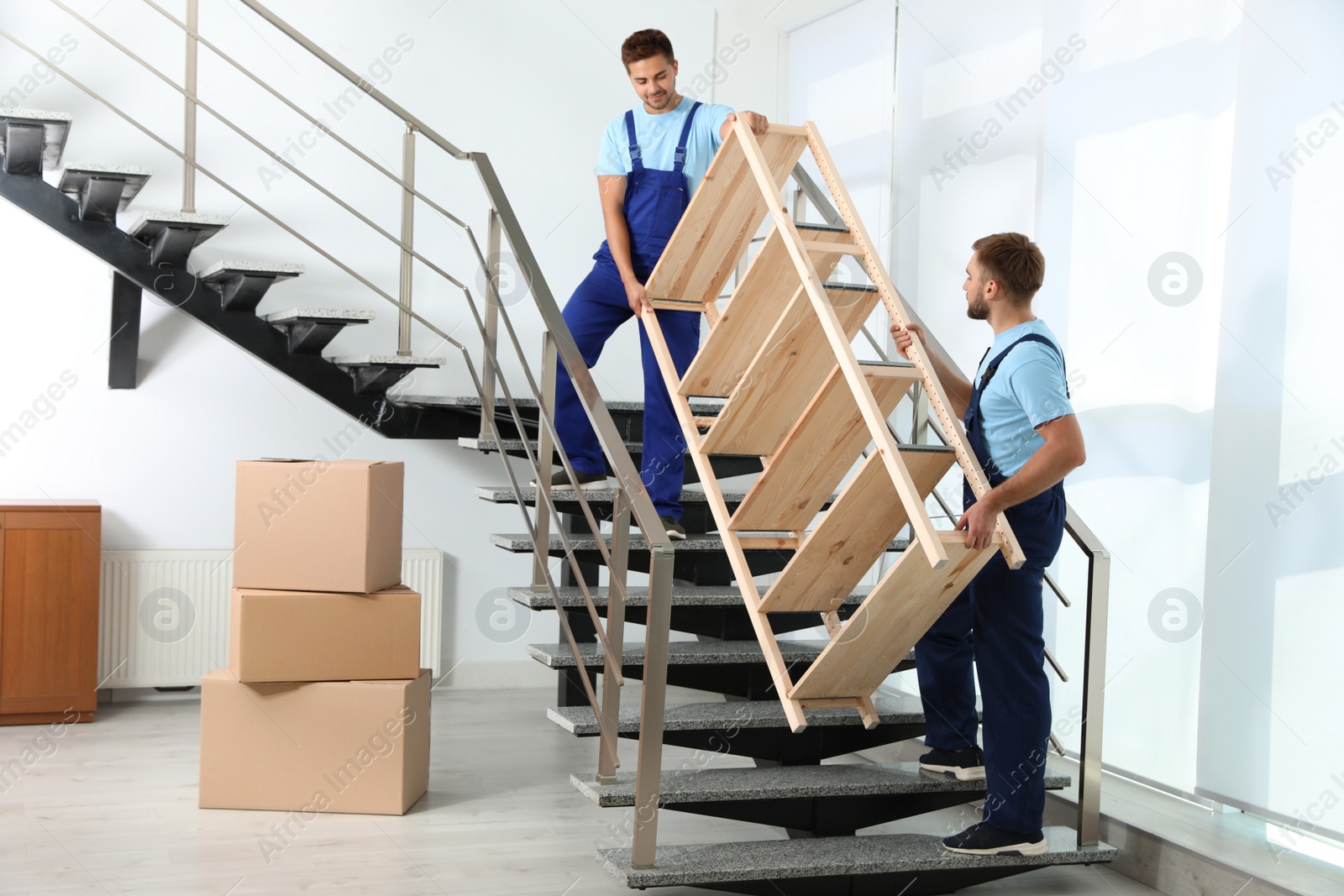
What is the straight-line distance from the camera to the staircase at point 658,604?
7.95 ft

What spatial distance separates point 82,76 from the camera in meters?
4.21

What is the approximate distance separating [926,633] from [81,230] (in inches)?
107

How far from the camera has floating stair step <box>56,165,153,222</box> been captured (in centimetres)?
335

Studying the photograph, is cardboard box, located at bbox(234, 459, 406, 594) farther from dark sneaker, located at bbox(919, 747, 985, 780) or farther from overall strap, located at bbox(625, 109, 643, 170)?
dark sneaker, located at bbox(919, 747, 985, 780)

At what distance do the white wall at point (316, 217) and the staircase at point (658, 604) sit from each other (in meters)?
0.75

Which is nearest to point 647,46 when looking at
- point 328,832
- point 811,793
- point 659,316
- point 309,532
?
point 659,316

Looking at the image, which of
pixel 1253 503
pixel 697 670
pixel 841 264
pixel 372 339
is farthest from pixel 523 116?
pixel 1253 503

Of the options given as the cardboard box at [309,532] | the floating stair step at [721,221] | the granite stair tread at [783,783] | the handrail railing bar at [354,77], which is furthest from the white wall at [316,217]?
the granite stair tread at [783,783]

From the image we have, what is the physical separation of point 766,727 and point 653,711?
53cm

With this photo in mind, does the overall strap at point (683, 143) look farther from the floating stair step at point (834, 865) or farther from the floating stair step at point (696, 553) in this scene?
the floating stair step at point (834, 865)

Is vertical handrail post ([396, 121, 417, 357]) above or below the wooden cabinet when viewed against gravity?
above

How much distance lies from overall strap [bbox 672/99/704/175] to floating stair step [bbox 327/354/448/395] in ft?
3.22

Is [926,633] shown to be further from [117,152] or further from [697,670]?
[117,152]

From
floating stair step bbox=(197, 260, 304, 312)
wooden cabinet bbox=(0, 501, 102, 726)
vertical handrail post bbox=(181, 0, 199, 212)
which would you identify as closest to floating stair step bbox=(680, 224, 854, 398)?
floating stair step bbox=(197, 260, 304, 312)
